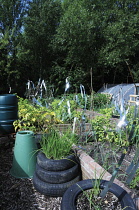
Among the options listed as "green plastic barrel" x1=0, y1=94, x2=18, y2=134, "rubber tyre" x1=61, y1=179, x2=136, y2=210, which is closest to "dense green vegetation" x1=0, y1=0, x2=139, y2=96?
"green plastic barrel" x1=0, y1=94, x2=18, y2=134

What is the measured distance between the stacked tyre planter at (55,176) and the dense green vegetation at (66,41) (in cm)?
891

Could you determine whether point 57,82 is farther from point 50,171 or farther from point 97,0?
point 50,171

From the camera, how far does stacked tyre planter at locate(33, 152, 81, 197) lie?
2139 millimetres

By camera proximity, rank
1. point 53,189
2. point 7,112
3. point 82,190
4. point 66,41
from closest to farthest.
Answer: point 82,190
point 53,189
point 7,112
point 66,41

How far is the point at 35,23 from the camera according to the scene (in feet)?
35.8

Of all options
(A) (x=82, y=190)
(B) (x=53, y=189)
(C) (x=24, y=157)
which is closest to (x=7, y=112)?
(C) (x=24, y=157)

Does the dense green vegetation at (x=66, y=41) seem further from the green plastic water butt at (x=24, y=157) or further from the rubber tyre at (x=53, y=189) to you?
the rubber tyre at (x=53, y=189)

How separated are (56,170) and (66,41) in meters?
9.62

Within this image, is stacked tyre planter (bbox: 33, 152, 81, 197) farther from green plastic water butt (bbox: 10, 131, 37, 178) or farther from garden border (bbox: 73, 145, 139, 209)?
green plastic water butt (bbox: 10, 131, 37, 178)

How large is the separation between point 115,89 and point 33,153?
25.7ft

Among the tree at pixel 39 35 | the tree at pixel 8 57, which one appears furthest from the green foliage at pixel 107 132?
the tree at pixel 39 35

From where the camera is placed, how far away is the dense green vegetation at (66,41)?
34.5ft

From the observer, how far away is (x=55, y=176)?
215 centimetres

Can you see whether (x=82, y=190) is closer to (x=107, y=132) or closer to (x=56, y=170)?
(x=56, y=170)
